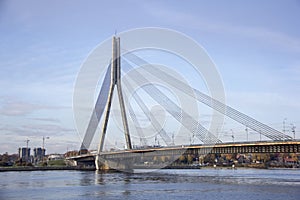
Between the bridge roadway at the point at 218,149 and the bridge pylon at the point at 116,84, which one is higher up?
the bridge pylon at the point at 116,84

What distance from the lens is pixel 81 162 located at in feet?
216

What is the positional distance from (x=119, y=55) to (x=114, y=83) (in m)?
3.77

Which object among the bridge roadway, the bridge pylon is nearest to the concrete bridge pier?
the bridge roadway

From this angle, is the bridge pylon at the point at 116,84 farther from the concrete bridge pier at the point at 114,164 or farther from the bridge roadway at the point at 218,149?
the concrete bridge pier at the point at 114,164

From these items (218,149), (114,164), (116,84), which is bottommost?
(114,164)

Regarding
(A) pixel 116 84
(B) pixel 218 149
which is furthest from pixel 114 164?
(B) pixel 218 149

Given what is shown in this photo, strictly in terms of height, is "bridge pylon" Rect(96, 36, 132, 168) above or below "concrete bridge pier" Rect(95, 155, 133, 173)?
above

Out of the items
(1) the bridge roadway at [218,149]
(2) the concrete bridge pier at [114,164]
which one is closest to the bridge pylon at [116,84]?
(1) the bridge roadway at [218,149]

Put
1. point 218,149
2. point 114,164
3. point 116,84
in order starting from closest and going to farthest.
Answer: point 218,149 < point 116,84 < point 114,164

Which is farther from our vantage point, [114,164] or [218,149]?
[114,164]

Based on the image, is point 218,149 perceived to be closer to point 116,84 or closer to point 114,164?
point 116,84

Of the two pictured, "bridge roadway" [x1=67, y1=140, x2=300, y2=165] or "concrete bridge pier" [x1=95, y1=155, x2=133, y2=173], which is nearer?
"bridge roadway" [x1=67, y1=140, x2=300, y2=165]

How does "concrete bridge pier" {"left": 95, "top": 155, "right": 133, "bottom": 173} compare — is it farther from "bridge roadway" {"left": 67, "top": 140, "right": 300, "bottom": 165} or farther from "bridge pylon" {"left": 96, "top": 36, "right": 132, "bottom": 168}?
"bridge pylon" {"left": 96, "top": 36, "right": 132, "bottom": 168}

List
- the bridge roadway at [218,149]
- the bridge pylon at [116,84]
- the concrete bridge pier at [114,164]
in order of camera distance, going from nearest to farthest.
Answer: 1. the bridge roadway at [218,149]
2. the bridge pylon at [116,84]
3. the concrete bridge pier at [114,164]
